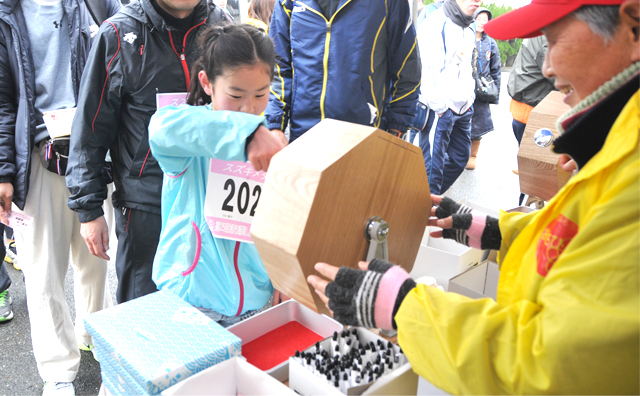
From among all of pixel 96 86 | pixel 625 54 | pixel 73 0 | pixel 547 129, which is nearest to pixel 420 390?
pixel 625 54

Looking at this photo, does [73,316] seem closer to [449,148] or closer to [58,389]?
[58,389]

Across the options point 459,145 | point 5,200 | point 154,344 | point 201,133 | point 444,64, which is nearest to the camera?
point 154,344

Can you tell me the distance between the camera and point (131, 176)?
1.75m

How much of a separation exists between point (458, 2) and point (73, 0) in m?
2.96

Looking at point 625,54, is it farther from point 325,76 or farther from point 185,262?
point 325,76

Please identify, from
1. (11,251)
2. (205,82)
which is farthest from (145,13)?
(11,251)

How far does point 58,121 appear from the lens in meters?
1.96

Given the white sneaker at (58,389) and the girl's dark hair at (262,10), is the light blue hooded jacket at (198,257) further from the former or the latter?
the girl's dark hair at (262,10)

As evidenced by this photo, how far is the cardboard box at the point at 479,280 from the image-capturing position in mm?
1404

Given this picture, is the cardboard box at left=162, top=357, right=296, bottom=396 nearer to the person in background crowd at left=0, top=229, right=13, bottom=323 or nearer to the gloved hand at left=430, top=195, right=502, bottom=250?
the gloved hand at left=430, top=195, right=502, bottom=250

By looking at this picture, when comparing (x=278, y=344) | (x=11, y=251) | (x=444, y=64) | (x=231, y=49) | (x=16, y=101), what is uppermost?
(x=444, y=64)

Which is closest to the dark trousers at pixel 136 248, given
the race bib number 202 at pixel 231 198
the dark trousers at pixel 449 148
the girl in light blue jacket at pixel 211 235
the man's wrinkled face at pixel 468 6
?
the girl in light blue jacket at pixel 211 235

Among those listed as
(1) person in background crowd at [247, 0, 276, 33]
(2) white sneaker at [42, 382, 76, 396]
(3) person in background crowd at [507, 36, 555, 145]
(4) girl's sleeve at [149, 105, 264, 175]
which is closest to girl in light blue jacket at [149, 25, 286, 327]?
(4) girl's sleeve at [149, 105, 264, 175]

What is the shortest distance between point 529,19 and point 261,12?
9.80 feet
